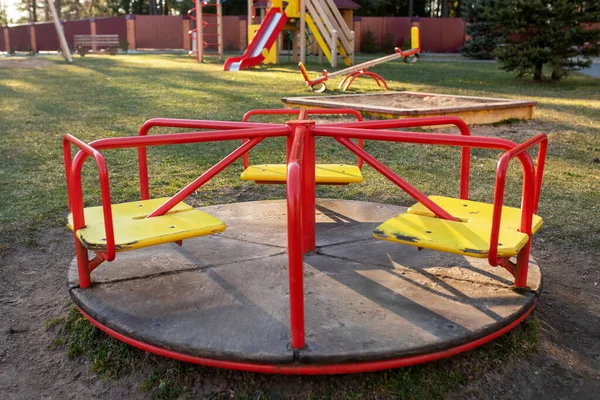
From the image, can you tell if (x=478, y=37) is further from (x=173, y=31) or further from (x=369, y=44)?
(x=173, y=31)

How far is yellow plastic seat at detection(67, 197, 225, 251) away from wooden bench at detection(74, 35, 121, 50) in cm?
2840

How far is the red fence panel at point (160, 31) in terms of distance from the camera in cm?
3478

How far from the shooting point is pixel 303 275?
8.86 feet

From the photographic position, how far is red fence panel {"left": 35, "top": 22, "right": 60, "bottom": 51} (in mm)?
34062

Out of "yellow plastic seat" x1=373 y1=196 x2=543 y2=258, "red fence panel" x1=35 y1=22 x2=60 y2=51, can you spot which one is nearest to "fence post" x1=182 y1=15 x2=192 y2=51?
"red fence panel" x1=35 y1=22 x2=60 y2=51

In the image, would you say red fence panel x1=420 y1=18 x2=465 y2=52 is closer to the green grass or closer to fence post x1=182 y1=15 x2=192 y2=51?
fence post x1=182 y1=15 x2=192 y2=51

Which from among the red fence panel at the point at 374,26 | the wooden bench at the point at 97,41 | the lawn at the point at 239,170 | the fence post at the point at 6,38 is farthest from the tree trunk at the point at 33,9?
the lawn at the point at 239,170

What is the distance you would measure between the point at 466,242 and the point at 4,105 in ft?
31.6

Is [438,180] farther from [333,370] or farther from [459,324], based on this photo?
[333,370]

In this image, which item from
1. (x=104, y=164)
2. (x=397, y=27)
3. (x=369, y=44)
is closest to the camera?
(x=104, y=164)

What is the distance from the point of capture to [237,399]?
2.21 metres

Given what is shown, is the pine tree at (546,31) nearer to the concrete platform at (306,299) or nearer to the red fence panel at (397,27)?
the concrete platform at (306,299)

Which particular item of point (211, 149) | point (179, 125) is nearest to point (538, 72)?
point (211, 149)

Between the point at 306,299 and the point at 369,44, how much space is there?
98.8 feet
